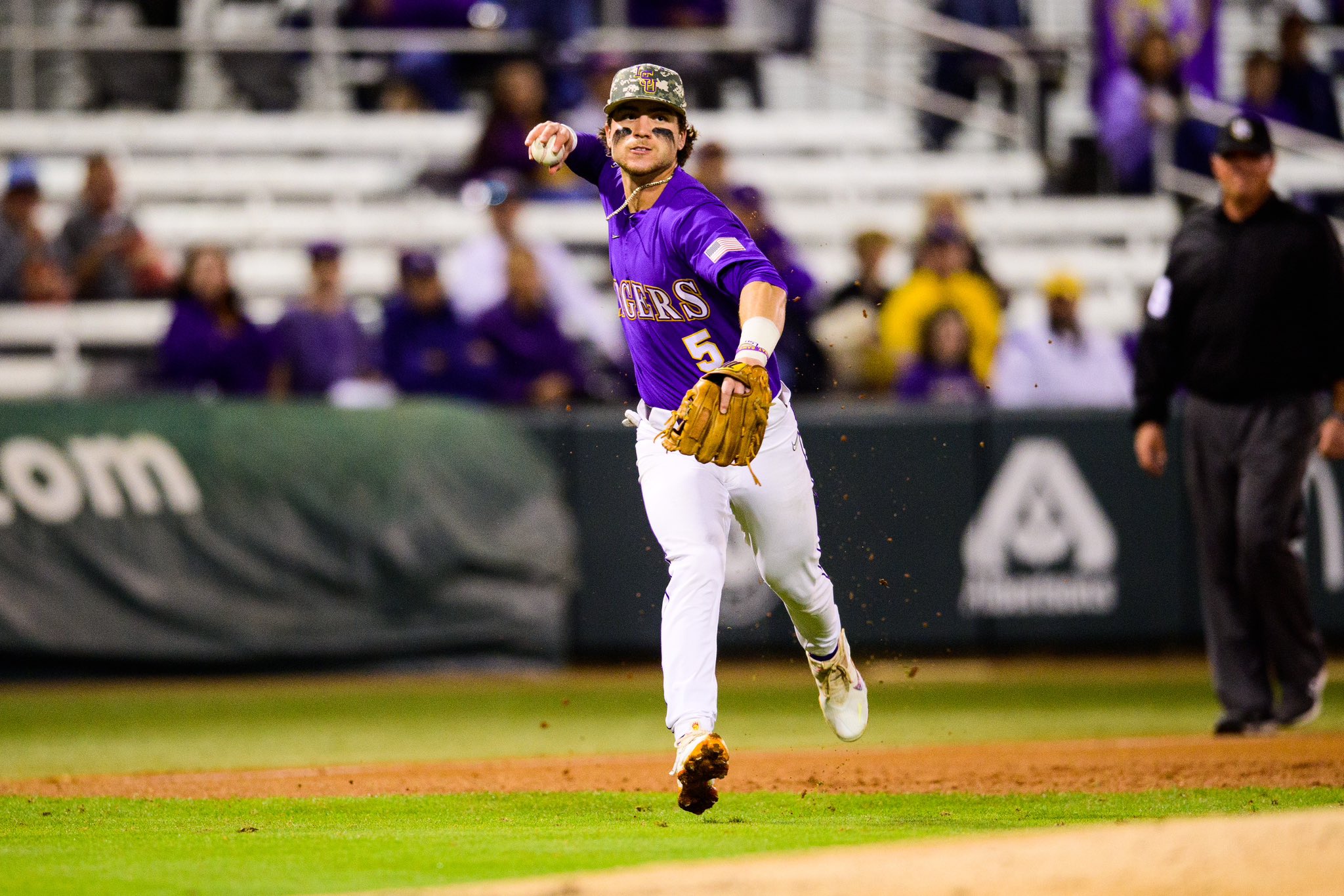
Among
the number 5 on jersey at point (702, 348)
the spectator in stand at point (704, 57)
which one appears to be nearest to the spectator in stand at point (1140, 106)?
the spectator in stand at point (704, 57)

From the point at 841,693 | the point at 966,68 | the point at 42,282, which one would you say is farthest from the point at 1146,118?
the point at 841,693

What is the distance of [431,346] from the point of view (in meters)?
11.9

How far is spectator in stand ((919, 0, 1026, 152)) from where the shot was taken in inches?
626

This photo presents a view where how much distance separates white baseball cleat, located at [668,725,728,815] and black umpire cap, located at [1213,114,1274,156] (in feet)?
12.6

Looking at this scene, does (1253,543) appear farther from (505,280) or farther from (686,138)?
(505,280)

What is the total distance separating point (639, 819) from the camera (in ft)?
18.1

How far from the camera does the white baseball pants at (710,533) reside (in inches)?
215

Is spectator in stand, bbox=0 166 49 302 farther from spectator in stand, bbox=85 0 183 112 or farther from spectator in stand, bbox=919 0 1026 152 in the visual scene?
spectator in stand, bbox=919 0 1026 152

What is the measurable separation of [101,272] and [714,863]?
9.40 m

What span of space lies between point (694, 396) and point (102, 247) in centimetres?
826

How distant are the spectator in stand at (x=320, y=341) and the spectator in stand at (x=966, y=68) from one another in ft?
20.5

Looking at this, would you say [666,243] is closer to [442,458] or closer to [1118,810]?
[1118,810]

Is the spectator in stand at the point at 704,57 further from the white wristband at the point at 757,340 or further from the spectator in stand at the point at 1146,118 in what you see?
the white wristband at the point at 757,340

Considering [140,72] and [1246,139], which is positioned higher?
[140,72]
